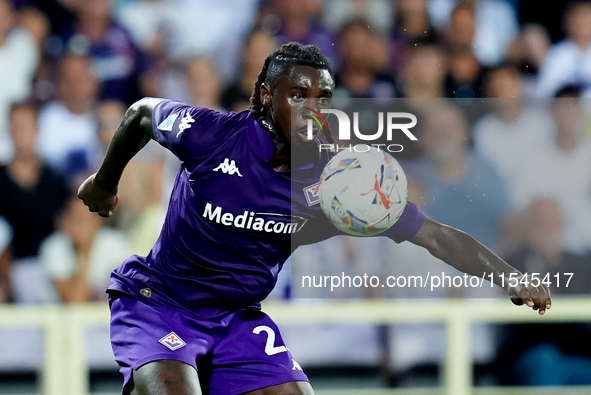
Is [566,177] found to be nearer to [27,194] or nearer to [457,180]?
[457,180]

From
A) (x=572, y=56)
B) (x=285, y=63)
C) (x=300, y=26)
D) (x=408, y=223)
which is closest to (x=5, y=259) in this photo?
(x=300, y=26)

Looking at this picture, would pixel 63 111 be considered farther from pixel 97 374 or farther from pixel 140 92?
pixel 97 374

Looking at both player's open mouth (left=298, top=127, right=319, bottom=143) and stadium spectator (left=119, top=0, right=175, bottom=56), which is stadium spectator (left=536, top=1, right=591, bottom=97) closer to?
stadium spectator (left=119, top=0, right=175, bottom=56)

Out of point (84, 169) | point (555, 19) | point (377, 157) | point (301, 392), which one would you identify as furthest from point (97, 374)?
point (555, 19)

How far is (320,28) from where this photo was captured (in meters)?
6.53

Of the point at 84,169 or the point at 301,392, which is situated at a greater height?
the point at 84,169

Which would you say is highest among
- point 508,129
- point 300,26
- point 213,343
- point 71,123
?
point 300,26

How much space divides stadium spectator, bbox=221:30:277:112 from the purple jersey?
3.03 m

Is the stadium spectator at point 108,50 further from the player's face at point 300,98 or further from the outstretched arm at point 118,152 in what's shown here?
the player's face at point 300,98

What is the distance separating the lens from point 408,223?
10.3 feet

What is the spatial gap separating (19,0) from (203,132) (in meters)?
4.16

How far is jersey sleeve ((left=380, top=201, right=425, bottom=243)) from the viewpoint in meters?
3.15

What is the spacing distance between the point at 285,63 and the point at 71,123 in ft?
11.5

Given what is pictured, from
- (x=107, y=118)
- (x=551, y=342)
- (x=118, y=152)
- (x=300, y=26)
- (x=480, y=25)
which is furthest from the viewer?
(x=300, y=26)
